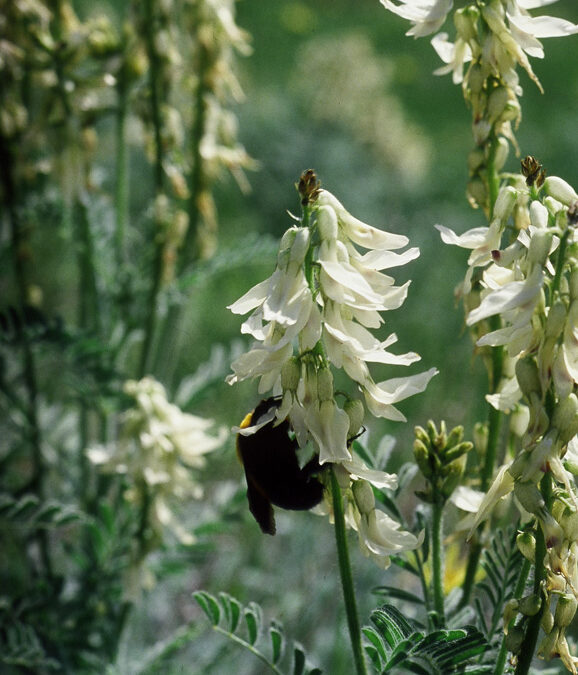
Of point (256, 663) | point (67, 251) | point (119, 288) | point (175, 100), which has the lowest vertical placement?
point (256, 663)

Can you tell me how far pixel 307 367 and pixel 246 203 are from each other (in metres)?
4.81

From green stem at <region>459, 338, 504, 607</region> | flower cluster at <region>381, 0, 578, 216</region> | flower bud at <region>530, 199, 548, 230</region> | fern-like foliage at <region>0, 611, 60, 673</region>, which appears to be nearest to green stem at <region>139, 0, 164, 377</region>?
fern-like foliage at <region>0, 611, 60, 673</region>

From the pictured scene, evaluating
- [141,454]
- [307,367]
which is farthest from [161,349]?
[307,367]

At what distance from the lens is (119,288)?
203 cm

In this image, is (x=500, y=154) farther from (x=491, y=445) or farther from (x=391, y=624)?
(x=391, y=624)

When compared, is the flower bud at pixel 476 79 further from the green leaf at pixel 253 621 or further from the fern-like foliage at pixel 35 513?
the fern-like foliage at pixel 35 513

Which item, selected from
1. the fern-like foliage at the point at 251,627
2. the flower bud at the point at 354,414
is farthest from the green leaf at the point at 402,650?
the flower bud at the point at 354,414

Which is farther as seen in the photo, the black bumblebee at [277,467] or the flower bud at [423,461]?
the flower bud at [423,461]

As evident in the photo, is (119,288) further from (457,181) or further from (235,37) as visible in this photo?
(457,181)

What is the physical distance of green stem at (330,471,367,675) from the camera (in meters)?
0.88

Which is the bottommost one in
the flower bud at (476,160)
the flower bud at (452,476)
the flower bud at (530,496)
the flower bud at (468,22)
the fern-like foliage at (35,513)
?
the fern-like foliage at (35,513)

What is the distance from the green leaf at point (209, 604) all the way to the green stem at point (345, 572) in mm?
205

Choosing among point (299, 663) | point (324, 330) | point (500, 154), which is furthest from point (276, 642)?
point (500, 154)

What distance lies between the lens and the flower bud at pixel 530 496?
0.81m
